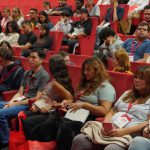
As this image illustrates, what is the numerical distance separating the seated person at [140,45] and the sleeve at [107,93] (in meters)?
0.84

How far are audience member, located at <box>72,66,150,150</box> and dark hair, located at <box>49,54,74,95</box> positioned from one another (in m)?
0.42

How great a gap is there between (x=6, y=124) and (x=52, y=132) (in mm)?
469

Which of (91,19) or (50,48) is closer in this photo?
(50,48)

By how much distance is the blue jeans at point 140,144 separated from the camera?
5.73ft

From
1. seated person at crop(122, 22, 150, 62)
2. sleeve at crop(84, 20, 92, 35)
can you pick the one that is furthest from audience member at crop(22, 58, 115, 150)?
sleeve at crop(84, 20, 92, 35)

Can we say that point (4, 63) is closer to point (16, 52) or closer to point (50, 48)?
point (16, 52)

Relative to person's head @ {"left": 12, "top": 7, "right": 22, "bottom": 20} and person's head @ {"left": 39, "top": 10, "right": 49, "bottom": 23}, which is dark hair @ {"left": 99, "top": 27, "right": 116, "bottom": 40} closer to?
person's head @ {"left": 39, "top": 10, "right": 49, "bottom": 23}

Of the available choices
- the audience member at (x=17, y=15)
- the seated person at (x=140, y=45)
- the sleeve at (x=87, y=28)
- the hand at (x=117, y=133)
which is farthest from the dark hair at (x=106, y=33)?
the audience member at (x=17, y=15)

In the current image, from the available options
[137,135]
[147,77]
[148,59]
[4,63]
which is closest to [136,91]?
[147,77]

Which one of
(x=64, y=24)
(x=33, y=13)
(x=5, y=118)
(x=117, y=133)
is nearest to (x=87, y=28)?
(x=64, y=24)

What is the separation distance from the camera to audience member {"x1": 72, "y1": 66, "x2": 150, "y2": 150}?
1.92 m

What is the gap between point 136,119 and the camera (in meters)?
2.03

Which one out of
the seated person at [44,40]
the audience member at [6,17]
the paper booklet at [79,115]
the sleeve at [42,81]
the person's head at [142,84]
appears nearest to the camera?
the person's head at [142,84]

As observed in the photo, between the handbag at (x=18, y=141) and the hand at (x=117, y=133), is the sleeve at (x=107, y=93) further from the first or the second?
the handbag at (x=18, y=141)
